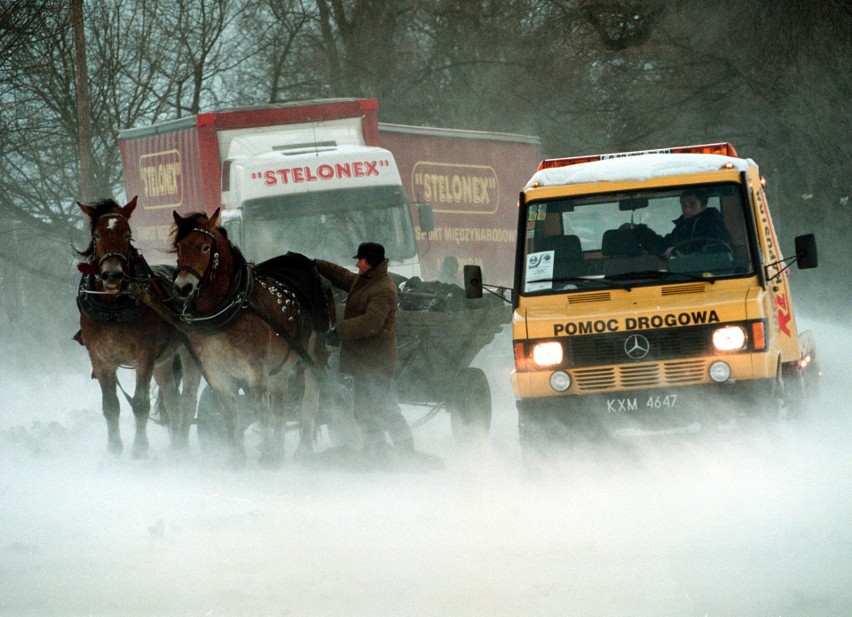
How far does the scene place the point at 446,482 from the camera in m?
9.09

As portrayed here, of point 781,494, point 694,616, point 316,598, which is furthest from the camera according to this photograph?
point 781,494

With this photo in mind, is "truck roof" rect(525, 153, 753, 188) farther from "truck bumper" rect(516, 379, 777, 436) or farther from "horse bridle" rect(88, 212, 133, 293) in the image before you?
"horse bridle" rect(88, 212, 133, 293)

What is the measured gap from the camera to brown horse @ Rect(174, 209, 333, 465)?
9062mm

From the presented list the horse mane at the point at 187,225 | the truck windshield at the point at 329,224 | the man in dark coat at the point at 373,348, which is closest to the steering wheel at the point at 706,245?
the man in dark coat at the point at 373,348

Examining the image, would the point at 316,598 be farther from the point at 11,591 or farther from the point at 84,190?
the point at 84,190

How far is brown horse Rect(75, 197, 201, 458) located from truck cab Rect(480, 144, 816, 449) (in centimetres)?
285

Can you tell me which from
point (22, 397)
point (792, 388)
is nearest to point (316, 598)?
point (792, 388)

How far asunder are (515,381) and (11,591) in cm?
363

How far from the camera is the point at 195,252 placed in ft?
29.3

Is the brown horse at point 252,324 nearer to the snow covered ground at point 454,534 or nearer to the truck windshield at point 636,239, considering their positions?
the snow covered ground at point 454,534

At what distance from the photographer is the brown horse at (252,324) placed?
9.06 meters

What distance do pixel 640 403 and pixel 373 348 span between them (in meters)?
2.31

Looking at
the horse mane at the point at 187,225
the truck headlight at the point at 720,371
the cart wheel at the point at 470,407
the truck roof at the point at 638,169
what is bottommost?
the cart wheel at the point at 470,407

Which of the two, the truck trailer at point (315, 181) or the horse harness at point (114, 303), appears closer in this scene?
the horse harness at point (114, 303)
